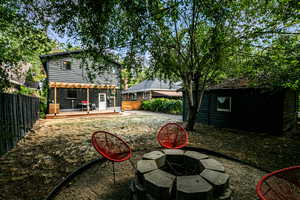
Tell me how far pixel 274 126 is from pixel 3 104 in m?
10.3

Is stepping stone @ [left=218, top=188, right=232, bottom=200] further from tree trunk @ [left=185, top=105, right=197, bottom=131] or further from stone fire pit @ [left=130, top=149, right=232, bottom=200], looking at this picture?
tree trunk @ [left=185, top=105, right=197, bottom=131]

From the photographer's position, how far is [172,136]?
11.4 ft

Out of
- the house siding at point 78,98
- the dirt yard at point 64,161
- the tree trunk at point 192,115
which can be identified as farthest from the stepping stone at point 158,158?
the house siding at point 78,98

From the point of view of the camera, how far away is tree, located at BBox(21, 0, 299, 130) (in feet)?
9.07

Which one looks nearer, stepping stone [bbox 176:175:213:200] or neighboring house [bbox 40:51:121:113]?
stepping stone [bbox 176:175:213:200]

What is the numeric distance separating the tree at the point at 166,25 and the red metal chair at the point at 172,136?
2.50 metres

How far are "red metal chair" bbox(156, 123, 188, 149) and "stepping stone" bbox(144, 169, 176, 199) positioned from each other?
1.32 m

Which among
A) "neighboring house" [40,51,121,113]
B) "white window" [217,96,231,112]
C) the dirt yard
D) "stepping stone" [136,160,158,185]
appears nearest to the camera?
"stepping stone" [136,160,158,185]

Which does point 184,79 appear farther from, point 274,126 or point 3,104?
point 3,104

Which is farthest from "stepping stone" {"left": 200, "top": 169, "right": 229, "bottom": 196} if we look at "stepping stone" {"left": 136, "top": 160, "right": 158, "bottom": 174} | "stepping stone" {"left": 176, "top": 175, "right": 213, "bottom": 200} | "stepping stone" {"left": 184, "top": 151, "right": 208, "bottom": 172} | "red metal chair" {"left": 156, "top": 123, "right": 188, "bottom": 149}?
"red metal chair" {"left": 156, "top": 123, "right": 188, "bottom": 149}

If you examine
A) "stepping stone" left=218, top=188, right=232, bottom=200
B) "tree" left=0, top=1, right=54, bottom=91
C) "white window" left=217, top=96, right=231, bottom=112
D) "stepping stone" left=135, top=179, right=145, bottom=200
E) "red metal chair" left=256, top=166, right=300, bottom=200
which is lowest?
"stepping stone" left=135, top=179, right=145, bottom=200

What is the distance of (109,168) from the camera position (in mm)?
3209

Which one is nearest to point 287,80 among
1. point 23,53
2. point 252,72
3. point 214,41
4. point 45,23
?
point 252,72

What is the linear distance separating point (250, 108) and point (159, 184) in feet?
25.0
